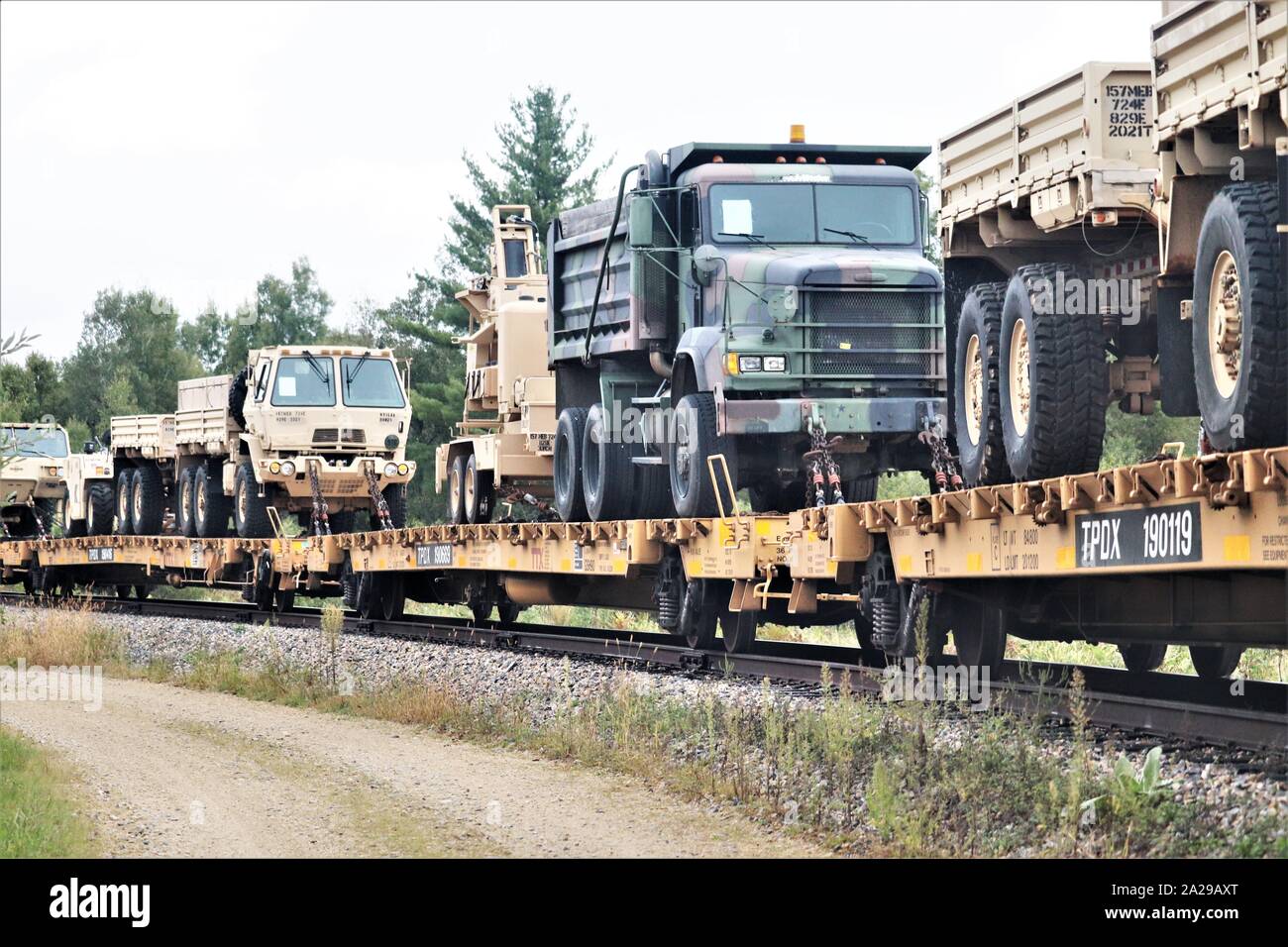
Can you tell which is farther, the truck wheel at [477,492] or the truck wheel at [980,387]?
the truck wheel at [477,492]

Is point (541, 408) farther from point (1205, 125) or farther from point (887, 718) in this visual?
point (1205, 125)

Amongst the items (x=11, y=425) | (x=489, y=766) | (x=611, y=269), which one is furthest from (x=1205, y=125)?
(x=11, y=425)

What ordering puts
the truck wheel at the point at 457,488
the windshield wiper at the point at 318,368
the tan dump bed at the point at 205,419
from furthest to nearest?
the tan dump bed at the point at 205,419 → the windshield wiper at the point at 318,368 → the truck wheel at the point at 457,488

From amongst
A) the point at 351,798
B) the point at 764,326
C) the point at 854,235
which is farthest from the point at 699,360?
the point at 351,798

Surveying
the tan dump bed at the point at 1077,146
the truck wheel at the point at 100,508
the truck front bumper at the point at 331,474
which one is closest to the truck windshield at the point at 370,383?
the truck front bumper at the point at 331,474

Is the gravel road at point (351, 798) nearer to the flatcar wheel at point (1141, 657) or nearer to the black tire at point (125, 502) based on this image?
the flatcar wheel at point (1141, 657)

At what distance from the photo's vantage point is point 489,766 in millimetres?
12336

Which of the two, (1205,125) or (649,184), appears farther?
(649,184)

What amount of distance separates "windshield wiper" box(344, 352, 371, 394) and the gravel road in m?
12.1

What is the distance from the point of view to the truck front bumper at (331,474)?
26719mm

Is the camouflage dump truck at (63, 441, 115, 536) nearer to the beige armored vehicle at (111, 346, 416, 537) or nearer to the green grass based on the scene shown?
the beige armored vehicle at (111, 346, 416, 537)

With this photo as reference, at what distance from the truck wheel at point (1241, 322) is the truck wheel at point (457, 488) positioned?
47.4 feet

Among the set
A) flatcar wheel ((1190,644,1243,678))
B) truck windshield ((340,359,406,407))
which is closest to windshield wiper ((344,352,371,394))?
truck windshield ((340,359,406,407))
